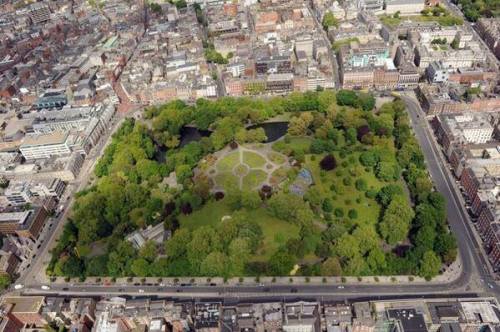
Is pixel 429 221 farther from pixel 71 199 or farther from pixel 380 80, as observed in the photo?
pixel 71 199

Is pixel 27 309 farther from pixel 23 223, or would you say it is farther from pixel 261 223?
pixel 261 223

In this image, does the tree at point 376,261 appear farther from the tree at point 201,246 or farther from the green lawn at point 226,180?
the green lawn at point 226,180

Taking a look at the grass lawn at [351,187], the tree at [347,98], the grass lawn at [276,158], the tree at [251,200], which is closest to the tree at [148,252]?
the tree at [251,200]

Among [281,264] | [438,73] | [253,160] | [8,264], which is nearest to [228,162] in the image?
[253,160]

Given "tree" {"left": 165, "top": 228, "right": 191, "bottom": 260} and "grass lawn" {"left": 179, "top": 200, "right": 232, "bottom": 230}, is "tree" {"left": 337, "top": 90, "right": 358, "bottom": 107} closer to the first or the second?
"grass lawn" {"left": 179, "top": 200, "right": 232, "bottom": 230}

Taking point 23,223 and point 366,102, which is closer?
point 23,223

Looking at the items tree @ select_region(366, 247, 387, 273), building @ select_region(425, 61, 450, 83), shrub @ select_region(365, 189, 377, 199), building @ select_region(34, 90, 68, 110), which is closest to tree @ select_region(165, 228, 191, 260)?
tree @ select_region(366, 247, 387, 273)

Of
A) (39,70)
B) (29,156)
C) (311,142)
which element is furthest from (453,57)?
(39,70)
